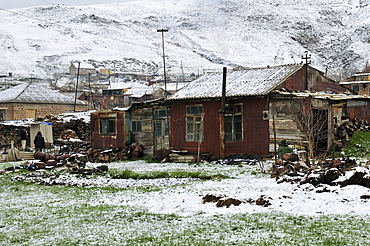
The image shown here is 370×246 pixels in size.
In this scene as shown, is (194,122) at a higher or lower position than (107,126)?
higher

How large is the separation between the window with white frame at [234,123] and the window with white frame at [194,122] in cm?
151

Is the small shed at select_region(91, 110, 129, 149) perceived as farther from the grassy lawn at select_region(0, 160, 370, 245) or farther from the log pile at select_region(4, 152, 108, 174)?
the grassy lawn at select_region(0, 160, 370, 245)

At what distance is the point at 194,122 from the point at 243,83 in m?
3.23

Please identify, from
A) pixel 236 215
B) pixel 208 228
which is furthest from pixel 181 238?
pixel 236 215

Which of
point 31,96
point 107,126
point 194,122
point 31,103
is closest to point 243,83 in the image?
point 194,122

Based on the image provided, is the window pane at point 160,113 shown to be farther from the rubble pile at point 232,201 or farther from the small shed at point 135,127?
the rubble pile at point 232,201

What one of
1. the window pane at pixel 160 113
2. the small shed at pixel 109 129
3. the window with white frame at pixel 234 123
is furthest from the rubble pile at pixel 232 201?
the small shed at pixel 109 129

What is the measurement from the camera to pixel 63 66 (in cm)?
15538

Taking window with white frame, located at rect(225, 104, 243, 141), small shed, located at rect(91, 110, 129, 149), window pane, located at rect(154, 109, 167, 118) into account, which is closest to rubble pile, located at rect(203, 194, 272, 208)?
window with white frame, located at rect(225, 104, 243, 141)

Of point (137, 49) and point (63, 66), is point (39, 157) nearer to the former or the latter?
point (63, 66)

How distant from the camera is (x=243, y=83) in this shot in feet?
80.0

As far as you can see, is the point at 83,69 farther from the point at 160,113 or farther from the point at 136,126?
the point at 160,113

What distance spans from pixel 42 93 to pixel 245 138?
32349 millimetres

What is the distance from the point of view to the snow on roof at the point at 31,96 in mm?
46219
